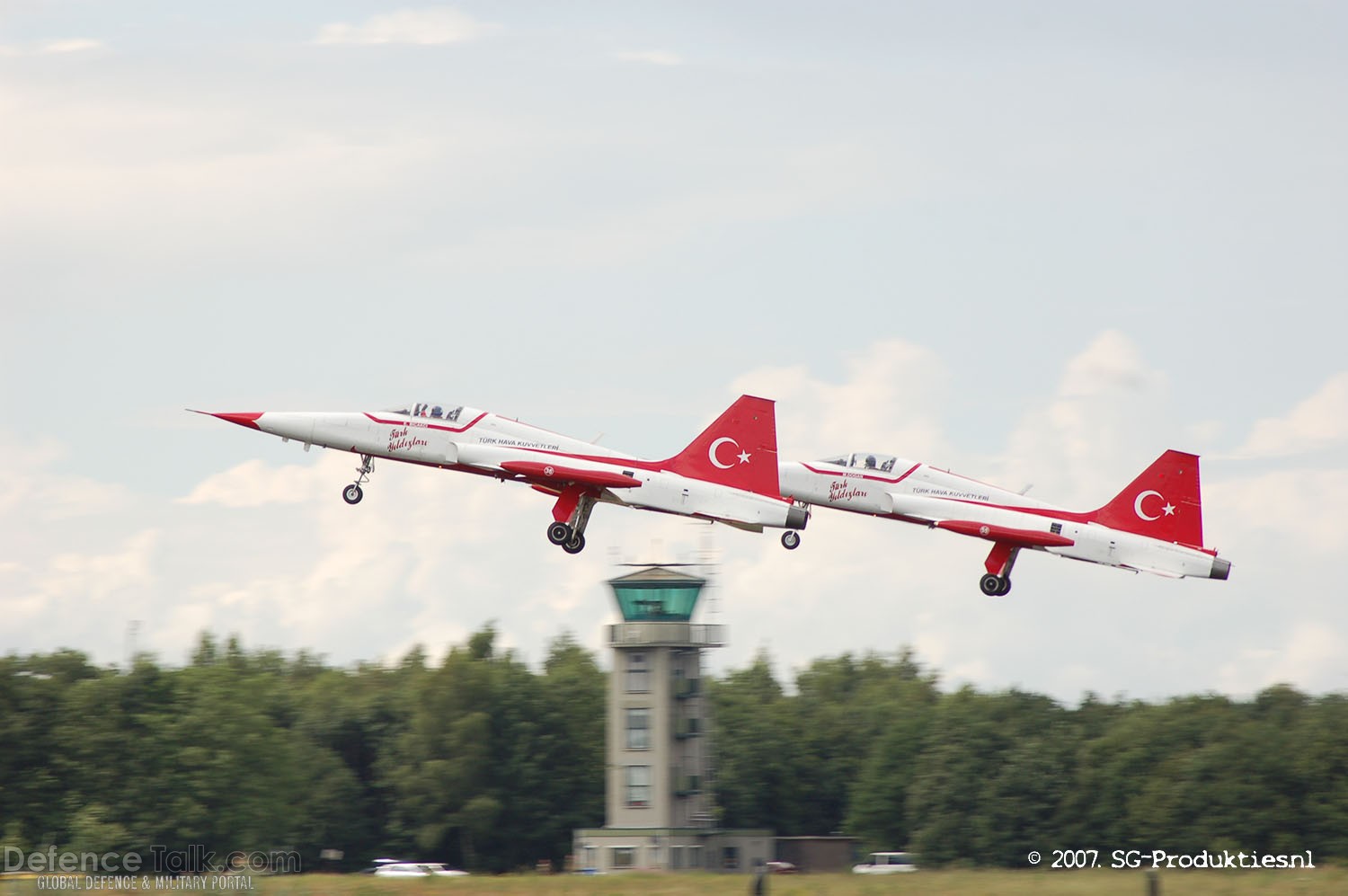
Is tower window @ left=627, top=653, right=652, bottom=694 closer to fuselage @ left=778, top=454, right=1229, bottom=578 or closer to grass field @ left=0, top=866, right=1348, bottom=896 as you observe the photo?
grass field @ left=0, top=866, right=1348, bottom=896

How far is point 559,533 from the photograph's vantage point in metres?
47.7

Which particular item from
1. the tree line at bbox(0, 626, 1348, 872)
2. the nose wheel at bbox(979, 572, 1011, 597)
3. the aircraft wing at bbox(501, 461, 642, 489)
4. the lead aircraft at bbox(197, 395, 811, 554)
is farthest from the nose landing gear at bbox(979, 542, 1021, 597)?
the tree line at bbox(0, 626, 1348, 872)

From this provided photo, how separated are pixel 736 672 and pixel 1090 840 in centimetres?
2872

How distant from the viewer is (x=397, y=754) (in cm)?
8981

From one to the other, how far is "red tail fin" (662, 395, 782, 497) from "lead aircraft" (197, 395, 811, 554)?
0.08 ft

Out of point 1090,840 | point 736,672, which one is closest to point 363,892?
point 1090,840

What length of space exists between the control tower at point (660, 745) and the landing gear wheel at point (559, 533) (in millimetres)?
22869

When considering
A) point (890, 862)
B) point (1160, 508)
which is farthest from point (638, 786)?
point (1160, 508)

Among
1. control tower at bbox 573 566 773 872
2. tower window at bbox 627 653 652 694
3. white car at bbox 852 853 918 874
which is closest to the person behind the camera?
control tower at bbox 573 566 773 872

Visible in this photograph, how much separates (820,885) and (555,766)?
43019 millimetres

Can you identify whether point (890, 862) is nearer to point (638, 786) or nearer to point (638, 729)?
point (638, 786)

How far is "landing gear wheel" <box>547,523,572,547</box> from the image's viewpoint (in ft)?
156

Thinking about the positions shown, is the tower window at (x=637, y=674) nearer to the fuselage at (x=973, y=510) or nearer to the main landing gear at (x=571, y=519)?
the fuselage at (x=973, y=510)

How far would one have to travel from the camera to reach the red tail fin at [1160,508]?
4888 cm
